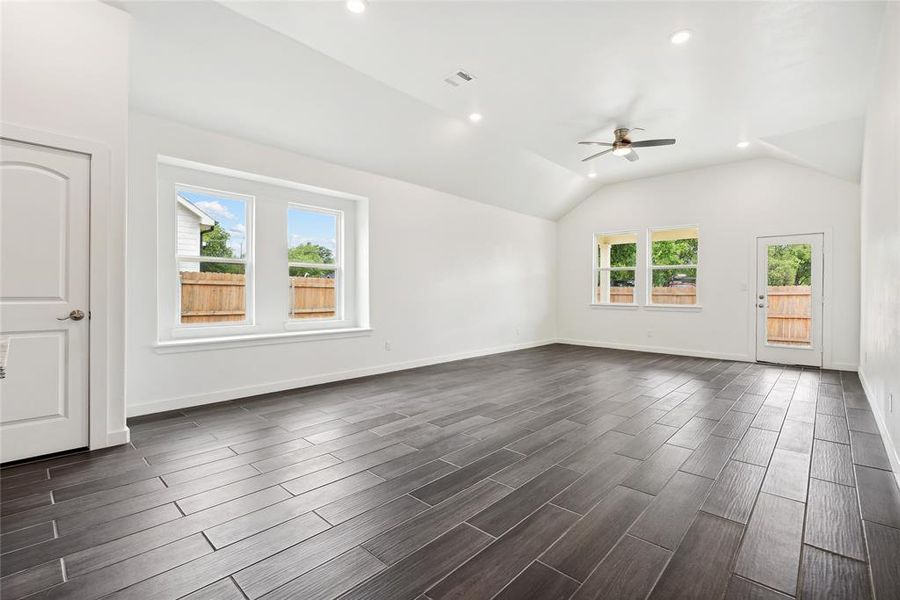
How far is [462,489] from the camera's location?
220 centimetres

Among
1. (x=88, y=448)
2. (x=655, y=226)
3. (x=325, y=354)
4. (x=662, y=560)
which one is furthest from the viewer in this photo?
(x=655, y=226)

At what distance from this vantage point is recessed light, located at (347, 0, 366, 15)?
2.77 metres

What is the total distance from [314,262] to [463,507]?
12.6 feet

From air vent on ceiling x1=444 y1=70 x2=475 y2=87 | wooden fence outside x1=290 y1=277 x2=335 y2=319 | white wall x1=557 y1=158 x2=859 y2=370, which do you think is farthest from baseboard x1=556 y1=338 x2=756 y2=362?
air vent on ceiling x1=444 y1=70 x2=475 y2=87

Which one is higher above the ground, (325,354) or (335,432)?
(325,354)

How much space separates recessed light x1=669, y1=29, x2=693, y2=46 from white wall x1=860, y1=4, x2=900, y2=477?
1.13 m

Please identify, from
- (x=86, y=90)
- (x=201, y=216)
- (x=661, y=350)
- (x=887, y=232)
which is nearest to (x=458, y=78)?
(x=86, y=90)

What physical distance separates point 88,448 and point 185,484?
1081mm

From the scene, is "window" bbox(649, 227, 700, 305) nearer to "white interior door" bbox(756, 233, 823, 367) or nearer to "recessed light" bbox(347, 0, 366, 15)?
"white interior door" bbox(756, 233, 823, 367)

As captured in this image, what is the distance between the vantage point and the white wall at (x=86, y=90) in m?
2.47

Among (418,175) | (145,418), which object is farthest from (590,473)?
(418,175)

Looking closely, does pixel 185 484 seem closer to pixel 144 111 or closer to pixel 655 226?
pixel 144 111

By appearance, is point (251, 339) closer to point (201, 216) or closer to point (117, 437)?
point (201, 216)

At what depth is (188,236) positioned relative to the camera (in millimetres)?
4020
